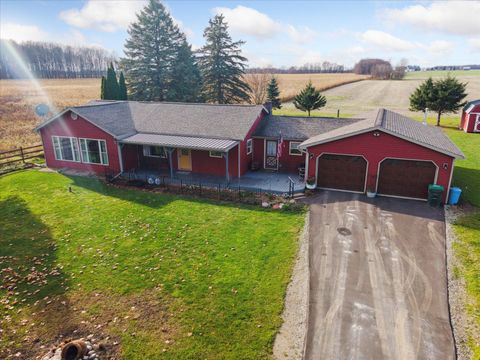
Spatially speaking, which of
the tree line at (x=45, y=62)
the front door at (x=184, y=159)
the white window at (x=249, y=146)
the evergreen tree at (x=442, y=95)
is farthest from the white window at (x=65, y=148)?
the tree line at (x=45, y=62)

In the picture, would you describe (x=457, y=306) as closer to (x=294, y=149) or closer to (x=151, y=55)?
(x=294, y=149)

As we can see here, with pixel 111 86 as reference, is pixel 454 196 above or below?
below

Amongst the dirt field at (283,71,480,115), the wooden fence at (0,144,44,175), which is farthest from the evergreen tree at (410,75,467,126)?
the wooden fence at (0,144,44,175)

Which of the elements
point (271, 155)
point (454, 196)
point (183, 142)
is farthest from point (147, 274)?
point (454, 196)

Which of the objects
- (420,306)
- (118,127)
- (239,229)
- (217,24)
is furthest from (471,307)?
(217,24)

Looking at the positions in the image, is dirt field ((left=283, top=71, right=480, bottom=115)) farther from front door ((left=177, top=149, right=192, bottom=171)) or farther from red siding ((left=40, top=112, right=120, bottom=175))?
red siding ((left=40, top=112, right=120, bottom=175))

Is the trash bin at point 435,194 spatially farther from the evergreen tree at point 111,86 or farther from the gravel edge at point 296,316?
the evergreen tree at point 111,86

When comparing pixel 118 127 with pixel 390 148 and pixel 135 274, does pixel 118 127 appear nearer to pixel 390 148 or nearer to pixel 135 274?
pixel 135 274
